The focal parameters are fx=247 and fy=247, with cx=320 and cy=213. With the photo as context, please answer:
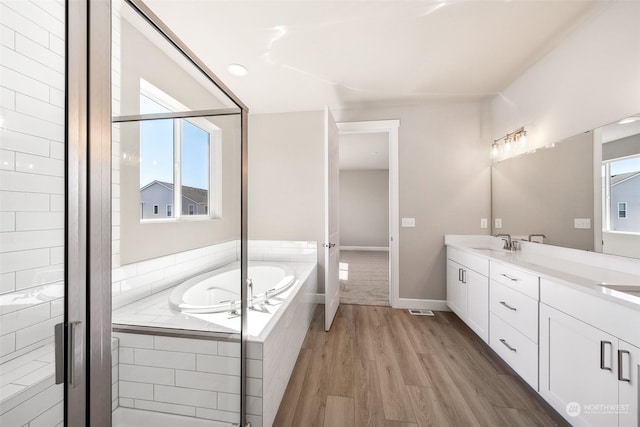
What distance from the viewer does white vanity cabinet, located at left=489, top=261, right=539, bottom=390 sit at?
1.57 meters

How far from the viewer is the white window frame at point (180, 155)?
849 millimetres

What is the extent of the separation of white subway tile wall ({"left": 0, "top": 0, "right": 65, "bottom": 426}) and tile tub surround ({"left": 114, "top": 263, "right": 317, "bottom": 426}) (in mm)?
189

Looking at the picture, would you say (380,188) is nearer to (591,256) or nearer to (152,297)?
(591,256)

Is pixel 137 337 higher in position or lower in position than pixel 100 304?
lower

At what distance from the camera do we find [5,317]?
1.53ft

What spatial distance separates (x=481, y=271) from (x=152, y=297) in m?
2.43

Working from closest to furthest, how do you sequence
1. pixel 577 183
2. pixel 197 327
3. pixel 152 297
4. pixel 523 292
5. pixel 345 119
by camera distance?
1. pixel 152 297
2. pixel 197 327
3. pixel 523 292
4. pixel 577 183
5. pixel 345 119

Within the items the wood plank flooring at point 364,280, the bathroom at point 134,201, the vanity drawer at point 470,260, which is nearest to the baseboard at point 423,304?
the wood plank flooring at point 364,280

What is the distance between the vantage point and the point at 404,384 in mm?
1700

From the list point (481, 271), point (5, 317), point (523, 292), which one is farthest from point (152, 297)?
point (481, 271)

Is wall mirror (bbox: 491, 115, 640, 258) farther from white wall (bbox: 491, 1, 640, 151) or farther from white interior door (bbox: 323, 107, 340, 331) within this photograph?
white interior door (bbox: 323, 107, 340, 331)

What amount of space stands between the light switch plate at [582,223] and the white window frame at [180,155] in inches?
96.4

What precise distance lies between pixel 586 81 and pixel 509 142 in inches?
33.0

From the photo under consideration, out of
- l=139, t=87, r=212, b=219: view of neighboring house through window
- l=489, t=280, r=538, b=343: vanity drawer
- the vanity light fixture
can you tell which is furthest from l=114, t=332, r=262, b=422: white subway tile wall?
the vanity light fixture
